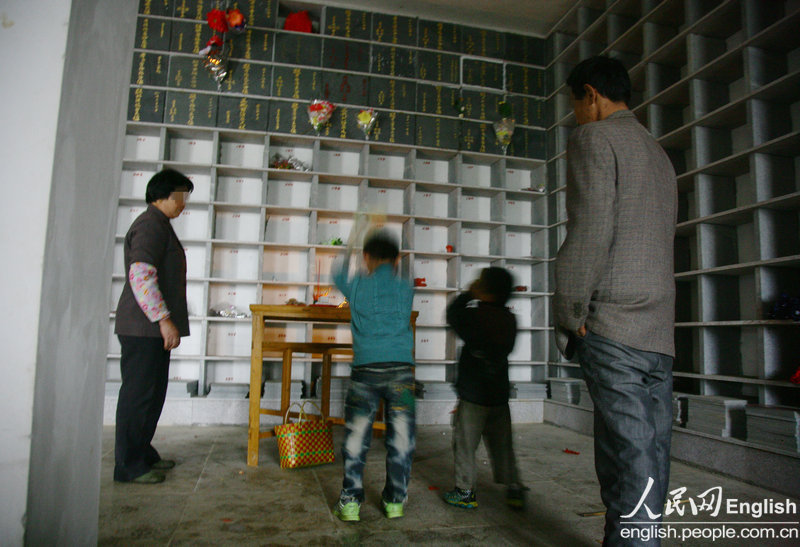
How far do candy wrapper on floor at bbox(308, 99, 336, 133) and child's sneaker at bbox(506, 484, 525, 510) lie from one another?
3273mm

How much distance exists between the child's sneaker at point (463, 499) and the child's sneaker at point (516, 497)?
14 cm

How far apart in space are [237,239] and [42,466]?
385 centimetres

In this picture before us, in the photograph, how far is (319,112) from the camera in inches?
165

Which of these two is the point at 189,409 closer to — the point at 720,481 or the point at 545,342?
the point at 545,342

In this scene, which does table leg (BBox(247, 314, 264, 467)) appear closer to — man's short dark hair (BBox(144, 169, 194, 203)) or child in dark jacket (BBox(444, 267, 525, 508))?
man's short dark hair (BBox(144, 169, 194, 203))

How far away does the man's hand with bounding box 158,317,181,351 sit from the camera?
2252 mm

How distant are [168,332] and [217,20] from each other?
2.96 meters

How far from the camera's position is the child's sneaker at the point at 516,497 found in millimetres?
1973

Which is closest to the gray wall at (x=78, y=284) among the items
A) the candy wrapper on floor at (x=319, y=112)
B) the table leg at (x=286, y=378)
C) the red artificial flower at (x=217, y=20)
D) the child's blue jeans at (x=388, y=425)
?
the child's blue jeans at (x=388, y=425)

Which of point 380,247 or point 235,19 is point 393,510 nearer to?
point 380,247

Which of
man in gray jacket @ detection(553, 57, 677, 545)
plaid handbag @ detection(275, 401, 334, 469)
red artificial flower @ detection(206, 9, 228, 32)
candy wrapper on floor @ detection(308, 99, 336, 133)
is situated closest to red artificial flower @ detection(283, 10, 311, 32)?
red artificial flower @ detection(206, 9, 228, 32)

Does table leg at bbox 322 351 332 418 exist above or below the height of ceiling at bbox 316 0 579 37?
below

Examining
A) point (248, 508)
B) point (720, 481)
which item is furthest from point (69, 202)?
point (720, 481)

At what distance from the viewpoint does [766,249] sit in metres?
2.66
